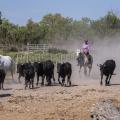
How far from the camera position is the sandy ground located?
16.8m

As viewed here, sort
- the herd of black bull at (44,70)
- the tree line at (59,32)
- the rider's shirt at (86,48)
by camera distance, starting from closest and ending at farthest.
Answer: the herd of black bull at (44,70) → the rider's shirt at (86,48) → the tree line at (59,32)

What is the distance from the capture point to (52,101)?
1959 centimetres

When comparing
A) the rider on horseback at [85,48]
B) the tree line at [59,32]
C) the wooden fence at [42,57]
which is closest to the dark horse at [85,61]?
the rider on horseback at [85,48]

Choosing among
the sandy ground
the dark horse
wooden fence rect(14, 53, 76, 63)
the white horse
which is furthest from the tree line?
the sandy ground

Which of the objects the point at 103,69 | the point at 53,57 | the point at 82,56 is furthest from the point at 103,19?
the point at 103,69

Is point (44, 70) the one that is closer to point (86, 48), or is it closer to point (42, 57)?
point (86, 48)

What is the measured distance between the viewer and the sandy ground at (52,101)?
16.8m

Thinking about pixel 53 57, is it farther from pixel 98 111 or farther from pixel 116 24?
pixel 116 24

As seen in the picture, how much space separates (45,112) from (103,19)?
2824 inches

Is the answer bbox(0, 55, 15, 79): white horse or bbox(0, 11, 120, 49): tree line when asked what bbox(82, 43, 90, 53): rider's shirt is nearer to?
bbox(0, 55, 15, 79): white horse

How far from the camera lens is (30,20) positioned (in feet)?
369

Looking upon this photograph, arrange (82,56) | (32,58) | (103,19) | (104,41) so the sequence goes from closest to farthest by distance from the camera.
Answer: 1. (82,56)
2. (32,58)
3. (104,41)
4. (103,19)

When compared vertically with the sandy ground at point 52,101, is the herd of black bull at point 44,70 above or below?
above

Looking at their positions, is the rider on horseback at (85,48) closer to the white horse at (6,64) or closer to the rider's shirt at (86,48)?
the rider's shirt at (86,48)
